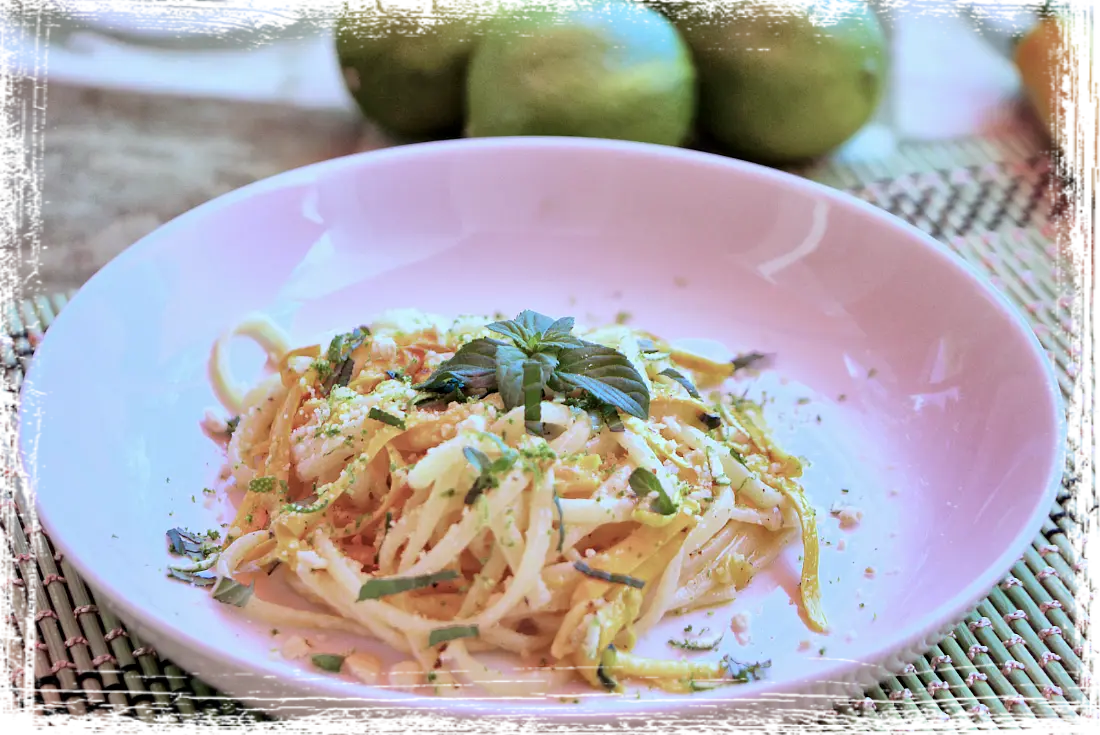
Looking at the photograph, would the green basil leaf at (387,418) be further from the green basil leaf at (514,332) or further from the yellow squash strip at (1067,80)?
the yellow squash strip at (1067,80)

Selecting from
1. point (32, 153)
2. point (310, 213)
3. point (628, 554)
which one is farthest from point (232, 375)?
point (32, 153)

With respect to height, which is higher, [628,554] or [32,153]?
[628,554]

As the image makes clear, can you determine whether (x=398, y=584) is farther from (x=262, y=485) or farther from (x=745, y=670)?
(x=745, y=670)

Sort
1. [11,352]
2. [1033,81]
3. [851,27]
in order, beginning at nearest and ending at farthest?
[11,352], [851,27], [1033,81]

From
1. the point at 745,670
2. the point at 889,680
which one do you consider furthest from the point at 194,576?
the point at 889,680

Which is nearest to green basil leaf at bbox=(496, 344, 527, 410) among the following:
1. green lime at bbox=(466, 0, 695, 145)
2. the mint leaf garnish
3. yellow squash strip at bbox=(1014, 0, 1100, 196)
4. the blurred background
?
the mint leaf garnish

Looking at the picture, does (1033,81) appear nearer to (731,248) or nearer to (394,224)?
(731,248)

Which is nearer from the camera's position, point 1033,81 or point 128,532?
point 128,532
